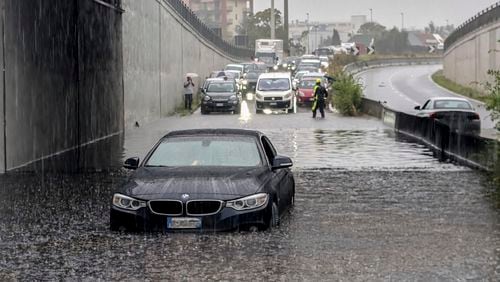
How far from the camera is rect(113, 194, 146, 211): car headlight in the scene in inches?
467

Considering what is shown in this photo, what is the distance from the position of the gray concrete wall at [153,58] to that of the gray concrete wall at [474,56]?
16249 mm

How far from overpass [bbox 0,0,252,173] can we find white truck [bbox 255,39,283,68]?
5045 centimetres

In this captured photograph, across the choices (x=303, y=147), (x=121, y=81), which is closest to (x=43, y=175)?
(x=303, y=147)

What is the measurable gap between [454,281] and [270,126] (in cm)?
2997

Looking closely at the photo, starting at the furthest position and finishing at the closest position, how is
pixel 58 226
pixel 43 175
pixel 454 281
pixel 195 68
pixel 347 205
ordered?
pixel 195 68 → pixel 43 175 → pixel 347 205 → pixel 58 226 → pixel 454 281

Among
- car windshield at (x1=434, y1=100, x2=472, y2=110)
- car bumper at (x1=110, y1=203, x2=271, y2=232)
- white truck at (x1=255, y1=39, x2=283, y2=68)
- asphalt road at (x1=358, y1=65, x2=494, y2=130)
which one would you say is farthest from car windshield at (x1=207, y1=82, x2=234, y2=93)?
white truck at (x1=255, y1=39, x2=283, y2=68)

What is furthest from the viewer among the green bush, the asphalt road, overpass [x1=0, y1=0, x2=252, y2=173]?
the asphalt road

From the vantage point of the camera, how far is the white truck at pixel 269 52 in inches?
3832

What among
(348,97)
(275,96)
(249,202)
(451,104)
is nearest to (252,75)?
(275,96)

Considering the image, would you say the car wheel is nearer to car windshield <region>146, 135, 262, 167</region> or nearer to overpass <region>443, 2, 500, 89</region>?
car windshield <region>146, 135, 262, 167</region>

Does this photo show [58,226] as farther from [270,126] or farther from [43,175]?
[270,126]

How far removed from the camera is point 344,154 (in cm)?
2625

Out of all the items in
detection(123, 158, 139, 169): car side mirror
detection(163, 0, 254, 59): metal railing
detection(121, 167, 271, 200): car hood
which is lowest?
detection(121, 167, 271, 200): car hood

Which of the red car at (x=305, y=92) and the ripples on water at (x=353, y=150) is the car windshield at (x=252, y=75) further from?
the ripples on water at (x=353, y=150)
